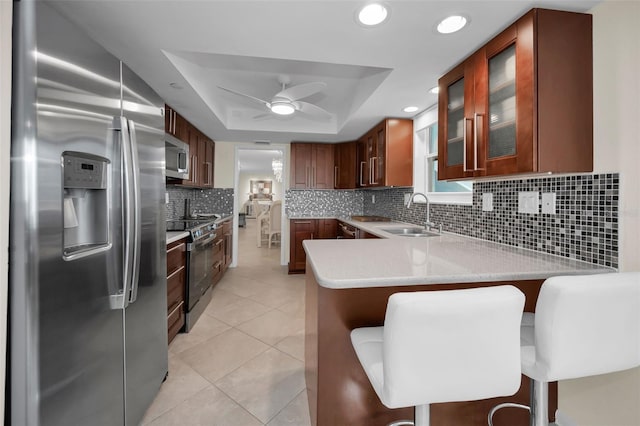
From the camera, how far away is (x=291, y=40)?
168 centimetres

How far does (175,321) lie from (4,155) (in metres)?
1.87

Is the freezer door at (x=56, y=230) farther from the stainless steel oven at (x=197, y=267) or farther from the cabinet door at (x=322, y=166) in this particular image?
the cabinet door at (x=322, y=166)

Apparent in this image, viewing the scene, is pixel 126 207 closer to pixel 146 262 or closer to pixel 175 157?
pixel 146 262

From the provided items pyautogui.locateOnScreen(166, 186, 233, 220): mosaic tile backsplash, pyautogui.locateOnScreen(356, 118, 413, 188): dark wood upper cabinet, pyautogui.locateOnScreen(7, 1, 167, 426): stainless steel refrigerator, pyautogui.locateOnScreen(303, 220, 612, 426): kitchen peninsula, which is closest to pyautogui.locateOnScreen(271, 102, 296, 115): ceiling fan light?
pyautogui.locateOnScreen(356, 118, 413, 188): dark wood upper cabinet

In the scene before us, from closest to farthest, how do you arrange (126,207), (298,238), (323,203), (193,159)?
1. (126,207)
2. (193,159)
3. (298,238)
4. (323,203)

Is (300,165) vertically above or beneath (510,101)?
above

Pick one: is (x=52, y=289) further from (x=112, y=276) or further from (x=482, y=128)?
(x=482, y=128)

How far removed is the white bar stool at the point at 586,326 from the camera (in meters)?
0.89

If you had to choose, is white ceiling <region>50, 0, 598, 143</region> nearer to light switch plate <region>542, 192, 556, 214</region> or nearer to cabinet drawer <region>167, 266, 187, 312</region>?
light switch plate <region>542, 192, 556, 214</region>

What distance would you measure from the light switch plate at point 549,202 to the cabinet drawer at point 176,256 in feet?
8.24

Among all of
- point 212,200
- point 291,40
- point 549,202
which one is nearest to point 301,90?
point 291,40

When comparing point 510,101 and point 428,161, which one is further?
point 428,161

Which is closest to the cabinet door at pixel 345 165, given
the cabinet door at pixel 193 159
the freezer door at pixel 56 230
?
the cabinet door at pixel 193 159

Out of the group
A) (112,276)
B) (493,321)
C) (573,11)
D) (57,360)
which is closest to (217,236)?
(112,276)
